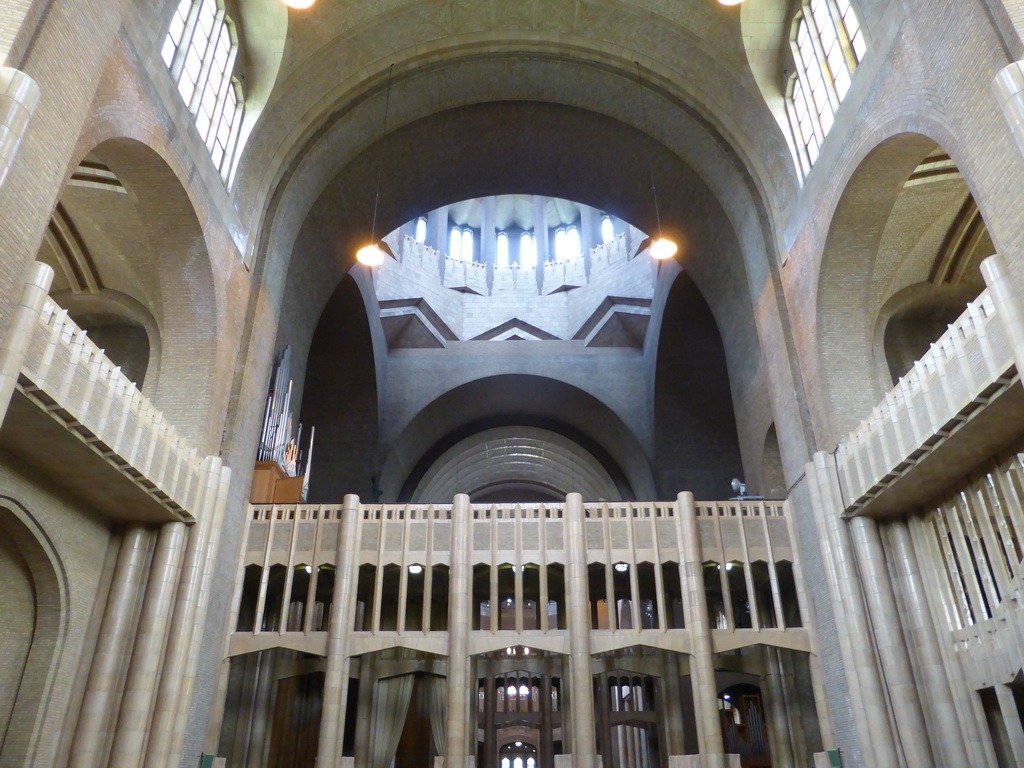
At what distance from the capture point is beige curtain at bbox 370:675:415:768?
14391 mm

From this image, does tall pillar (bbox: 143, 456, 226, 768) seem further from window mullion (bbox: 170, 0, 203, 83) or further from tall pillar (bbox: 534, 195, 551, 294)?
tall pillar (bbox: 534, 195, 551, 294)

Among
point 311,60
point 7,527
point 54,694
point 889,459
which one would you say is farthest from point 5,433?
point 889,459

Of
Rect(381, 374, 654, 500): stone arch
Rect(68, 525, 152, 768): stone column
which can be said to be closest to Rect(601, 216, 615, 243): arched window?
Rect(381, 374, 654, 500): stone arch

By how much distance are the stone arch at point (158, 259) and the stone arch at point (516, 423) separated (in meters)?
11.1

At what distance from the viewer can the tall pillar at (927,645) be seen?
1001cm

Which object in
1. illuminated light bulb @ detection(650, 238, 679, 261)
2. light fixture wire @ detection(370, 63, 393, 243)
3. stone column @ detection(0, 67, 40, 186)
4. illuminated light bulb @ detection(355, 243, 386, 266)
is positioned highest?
light fixture wire @ detection(370, 63, 393, 243)

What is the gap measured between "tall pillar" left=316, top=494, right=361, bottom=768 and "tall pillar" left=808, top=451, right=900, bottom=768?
315 inches

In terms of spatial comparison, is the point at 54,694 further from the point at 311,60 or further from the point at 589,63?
the point at 589,63

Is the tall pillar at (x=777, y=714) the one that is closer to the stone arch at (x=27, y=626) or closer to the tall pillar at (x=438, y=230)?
the stone arch at (x=27, y=626)

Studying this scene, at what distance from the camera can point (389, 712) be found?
14641 millimetres

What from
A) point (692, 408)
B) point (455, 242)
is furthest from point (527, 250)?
point (692, 408)

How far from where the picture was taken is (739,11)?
13609 mm

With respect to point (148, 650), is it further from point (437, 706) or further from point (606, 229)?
point (606, 229)

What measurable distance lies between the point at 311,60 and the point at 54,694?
11415 mm
